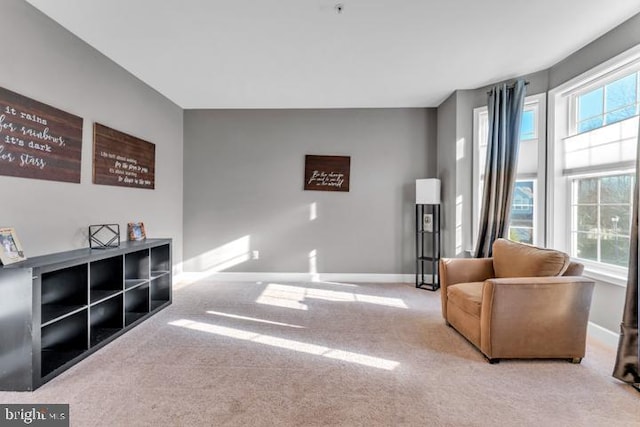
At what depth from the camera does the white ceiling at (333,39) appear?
7.38ft

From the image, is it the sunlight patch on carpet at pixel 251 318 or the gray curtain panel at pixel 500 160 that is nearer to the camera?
the sunlight patch on carpet at pixel 251 318

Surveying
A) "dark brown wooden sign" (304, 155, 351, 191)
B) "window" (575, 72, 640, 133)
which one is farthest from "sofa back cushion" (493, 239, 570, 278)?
"dark brown wooden sign" (304, 155, 351, 191)

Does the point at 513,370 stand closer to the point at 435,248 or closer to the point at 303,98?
the point at 435,248

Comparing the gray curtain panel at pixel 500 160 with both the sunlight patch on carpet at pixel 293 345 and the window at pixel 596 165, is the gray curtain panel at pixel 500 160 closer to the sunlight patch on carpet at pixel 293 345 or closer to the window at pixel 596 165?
the window at pixel 596 165

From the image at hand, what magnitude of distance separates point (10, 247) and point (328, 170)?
3.49 metres

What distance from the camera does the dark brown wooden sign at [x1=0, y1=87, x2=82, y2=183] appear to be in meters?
2.08

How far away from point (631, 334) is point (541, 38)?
2467 mm

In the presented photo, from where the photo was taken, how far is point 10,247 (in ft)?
6.57

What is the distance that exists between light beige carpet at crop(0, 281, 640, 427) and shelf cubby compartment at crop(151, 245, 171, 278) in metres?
0.68

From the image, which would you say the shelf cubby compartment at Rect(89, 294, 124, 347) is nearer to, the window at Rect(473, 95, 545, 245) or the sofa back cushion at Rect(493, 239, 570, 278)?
the sofa back cushion at Rect(493, 239, 570, 278)

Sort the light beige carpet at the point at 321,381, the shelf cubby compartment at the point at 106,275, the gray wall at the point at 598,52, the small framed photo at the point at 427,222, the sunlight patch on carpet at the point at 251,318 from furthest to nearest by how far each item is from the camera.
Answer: the small framed photo at the point at 427,222 < the sunlight patch on carpet at the point at 251,318 < the shelf cubby compartment at the point at 106,275 < the gray wall at the point at 598,52 < the light beige carpet at the point at 321,381

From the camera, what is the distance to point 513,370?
2.13 metres

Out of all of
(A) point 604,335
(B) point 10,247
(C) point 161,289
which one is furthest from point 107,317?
(A) point 604,335

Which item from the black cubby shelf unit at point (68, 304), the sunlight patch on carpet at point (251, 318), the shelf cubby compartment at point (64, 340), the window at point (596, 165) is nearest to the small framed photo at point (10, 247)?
the black cubby shelf unit at point (68, 304)
